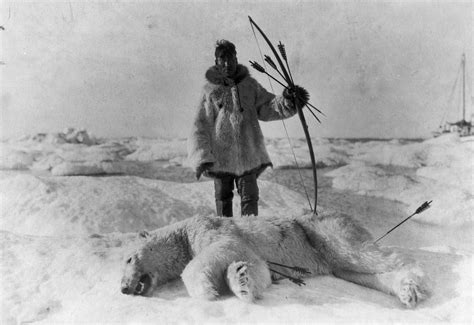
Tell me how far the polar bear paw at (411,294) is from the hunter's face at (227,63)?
6.45ft

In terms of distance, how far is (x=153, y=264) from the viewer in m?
2.07

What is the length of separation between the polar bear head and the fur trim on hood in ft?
4.54

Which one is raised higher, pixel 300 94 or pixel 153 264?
pixel 300 94

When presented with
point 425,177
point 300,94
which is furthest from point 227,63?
point 425,177

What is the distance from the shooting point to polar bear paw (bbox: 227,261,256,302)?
1.75 metres

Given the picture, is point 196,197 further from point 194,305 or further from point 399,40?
point 399,40

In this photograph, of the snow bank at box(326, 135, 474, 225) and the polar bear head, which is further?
the snow bank at box(326, 135, 474, 225)

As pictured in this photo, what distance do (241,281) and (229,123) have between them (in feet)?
5.03

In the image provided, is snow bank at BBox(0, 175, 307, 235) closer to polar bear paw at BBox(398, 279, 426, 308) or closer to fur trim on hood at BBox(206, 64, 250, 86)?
fur trim on hood at BBox(206, 64, 250, 86)

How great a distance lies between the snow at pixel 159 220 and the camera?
1.78 m

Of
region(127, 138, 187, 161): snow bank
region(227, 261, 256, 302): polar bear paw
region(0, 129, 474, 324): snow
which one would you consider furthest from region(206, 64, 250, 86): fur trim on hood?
region(127, 138, 187, 161): snow bank

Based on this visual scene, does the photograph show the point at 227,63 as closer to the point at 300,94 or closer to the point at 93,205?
the point at 300,94

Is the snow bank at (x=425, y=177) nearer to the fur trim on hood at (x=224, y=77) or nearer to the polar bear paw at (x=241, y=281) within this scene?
the fur trim on hood at (x=224, y=77)

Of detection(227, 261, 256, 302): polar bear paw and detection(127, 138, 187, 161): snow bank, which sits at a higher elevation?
detection(127, 138, 187, 161): snow bank
